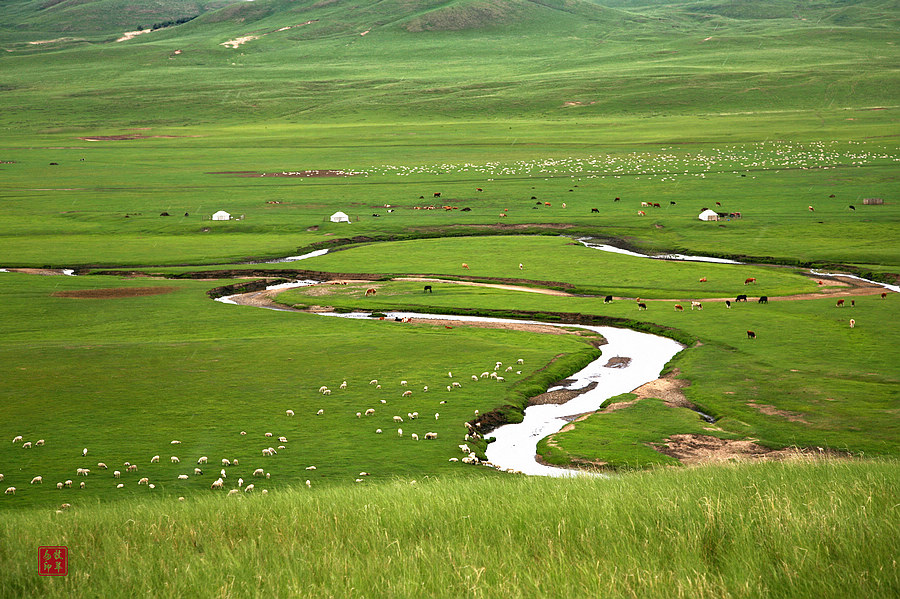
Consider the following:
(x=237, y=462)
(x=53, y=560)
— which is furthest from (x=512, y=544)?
(x=237, y=462)

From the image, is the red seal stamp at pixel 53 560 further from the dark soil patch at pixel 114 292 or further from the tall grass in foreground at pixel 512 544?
the dark soil patch at pixel 114 292

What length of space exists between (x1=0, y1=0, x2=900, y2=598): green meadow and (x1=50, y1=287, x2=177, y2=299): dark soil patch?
0.32 metres

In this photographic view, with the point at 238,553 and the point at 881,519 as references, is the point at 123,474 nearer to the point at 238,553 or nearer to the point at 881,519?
the point at 238,553

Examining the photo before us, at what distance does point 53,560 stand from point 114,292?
46655 millimetres

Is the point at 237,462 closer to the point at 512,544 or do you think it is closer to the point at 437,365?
the point at 437,365

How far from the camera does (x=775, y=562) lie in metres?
8.10

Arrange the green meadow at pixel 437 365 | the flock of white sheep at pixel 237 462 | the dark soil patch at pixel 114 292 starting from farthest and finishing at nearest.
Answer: the dark soil patch at pixel 114 292 < the flock of white sheep at pixel 237 462 < the green meadow at pixel 437 365

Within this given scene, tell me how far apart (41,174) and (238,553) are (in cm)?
11618

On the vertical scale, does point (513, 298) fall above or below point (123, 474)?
below

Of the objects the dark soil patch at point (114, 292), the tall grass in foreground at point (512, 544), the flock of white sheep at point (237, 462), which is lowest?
the dark soil patch at point (114, 292)

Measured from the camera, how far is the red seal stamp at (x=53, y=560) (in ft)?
28.9

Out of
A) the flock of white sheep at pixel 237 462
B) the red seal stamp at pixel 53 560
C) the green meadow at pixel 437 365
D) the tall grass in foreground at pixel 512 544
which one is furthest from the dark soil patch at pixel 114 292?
the red seal stamp at pixel 53 560

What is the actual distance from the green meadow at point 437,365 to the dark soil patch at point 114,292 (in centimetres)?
32

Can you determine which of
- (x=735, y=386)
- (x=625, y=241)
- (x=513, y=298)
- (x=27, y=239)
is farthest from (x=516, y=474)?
(x=27, y=239)
